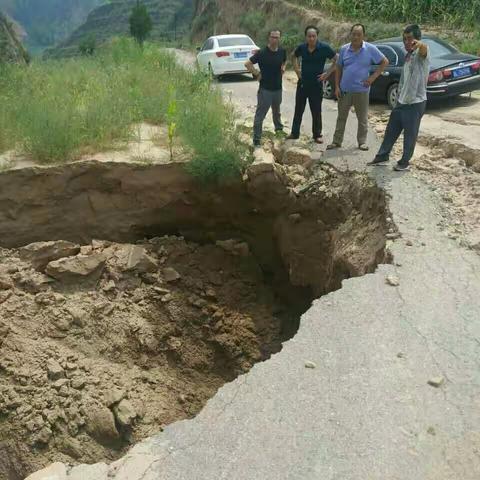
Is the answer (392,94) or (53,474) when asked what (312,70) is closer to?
(392,94)

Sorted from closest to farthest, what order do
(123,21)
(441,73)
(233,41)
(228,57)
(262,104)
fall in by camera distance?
(262,104) → (441,73) → (228,57) → (233,41) → (123,21)

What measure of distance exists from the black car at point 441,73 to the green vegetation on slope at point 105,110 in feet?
11.8

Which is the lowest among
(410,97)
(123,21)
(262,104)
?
(123,21)

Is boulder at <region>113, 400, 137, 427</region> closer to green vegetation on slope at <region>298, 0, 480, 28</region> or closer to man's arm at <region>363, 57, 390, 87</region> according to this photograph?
man's arm at <region>363, 57, 390, 87</region>

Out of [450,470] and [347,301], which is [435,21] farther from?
[450,470]

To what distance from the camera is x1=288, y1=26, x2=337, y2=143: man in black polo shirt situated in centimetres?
706

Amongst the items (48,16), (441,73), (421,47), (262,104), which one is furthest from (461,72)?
(48,16)

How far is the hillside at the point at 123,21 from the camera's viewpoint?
182 feet

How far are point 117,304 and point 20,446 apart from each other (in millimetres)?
1965

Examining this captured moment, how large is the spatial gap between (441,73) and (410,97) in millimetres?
3995

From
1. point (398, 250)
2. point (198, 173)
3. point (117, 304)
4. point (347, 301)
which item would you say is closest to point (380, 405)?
point (347, 301)

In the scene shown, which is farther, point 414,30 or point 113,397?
point 414,30

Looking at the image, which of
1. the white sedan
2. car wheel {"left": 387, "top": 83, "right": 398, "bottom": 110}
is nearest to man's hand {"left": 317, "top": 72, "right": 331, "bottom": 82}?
car wheel {"left": 387, "top": 83, "right": 398, "bottom": 110}

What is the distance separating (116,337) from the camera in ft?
20.1
